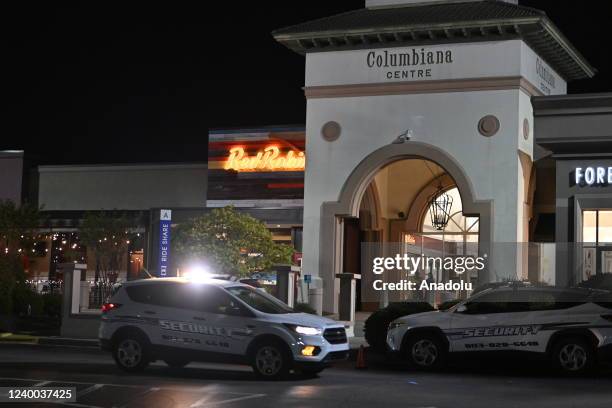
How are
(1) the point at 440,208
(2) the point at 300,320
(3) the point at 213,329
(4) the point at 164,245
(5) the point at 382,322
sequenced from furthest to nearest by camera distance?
(1) the point at 440,208, (4) the point at 164,245, (5) the point at 382,322, (3) the point at 213,329, (2) the point at 300,320

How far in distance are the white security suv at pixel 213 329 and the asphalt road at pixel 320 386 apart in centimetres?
38

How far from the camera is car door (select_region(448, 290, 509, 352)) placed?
1945 centimetres

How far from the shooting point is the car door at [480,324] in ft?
63.8

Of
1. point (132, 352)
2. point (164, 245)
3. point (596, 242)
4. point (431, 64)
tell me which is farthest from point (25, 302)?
point (596, 242)

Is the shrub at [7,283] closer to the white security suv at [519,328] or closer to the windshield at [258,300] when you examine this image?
the windshield at [258,300]

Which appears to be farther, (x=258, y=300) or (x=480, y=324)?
(x=480, y=324)

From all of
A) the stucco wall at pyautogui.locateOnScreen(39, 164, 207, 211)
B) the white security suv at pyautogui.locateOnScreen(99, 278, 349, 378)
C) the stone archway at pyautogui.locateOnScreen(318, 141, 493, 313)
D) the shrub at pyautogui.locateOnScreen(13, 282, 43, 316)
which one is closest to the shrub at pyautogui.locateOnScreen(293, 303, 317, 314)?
the stone archway at pyautogui.locateOnScreen(318, 141, 493, 313)

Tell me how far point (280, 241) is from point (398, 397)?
34.2m

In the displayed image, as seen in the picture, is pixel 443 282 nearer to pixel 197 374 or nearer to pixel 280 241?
pixel 197 374

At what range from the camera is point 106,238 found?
5028cm

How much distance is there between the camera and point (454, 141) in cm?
2994

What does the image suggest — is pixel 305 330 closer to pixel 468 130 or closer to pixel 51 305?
pixel 468 130

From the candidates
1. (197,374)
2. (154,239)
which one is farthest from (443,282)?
(154,239)

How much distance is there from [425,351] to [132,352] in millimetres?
5836
